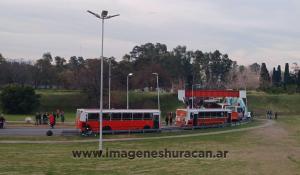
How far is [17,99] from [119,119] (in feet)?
136

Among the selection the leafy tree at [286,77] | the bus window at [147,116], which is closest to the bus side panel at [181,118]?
the bus window at [147,116]

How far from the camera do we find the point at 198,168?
25.8 metres

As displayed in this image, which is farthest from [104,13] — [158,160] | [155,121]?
[155,121]

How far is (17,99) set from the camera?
85.4 m

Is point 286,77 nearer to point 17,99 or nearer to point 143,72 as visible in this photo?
point 143,72

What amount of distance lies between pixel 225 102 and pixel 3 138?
→ 4747 cm

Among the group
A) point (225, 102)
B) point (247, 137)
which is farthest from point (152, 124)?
point (225, 102)

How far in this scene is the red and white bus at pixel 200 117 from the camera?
5825 cm

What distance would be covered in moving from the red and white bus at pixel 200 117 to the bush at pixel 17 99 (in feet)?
119

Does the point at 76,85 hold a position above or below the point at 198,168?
above

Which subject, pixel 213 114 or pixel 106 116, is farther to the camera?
pixel 213 114

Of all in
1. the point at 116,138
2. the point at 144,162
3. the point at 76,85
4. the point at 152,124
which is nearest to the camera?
the point at 144,162

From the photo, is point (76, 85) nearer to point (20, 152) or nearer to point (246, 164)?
point (20, 152)

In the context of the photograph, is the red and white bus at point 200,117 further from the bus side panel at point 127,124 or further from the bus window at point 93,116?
the bus window at point 93,116
